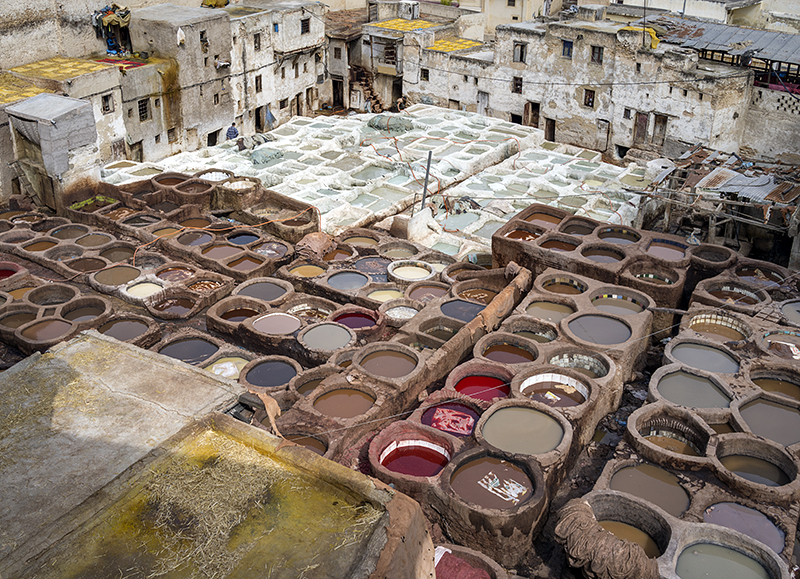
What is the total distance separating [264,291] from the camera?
67.7 ft

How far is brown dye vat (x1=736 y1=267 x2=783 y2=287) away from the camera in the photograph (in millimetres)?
18719

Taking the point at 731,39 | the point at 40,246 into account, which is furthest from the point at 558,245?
the point at 731,39

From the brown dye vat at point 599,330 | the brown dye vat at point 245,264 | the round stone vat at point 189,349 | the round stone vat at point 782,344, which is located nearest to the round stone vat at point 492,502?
the brown dye vat at point 599,330

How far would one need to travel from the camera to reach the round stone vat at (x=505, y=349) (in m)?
16.5

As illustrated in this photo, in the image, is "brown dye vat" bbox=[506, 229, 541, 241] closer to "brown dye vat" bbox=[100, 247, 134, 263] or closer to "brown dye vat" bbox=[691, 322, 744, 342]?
"brown dye vat" bbox=[691, 322, 744, 342]

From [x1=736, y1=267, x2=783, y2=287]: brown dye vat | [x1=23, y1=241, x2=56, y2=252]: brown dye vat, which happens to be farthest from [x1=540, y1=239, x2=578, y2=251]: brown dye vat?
[x1=23, y1=241, x2=56, y2=252]: brown dye vat

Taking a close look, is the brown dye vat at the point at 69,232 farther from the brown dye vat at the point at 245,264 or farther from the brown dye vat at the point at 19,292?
the brown dye vat at the point at 245,264

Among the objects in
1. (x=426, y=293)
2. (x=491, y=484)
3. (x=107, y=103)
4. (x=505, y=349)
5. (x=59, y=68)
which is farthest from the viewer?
(x=107, y=103)

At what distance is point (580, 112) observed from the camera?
3941cm

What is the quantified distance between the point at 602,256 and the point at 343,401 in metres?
9.21

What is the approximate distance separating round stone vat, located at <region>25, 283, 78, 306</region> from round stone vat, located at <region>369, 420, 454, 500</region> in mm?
10650

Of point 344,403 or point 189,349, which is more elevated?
point 344,403

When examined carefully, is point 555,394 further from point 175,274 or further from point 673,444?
point 175,274

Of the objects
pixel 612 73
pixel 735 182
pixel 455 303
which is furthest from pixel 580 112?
pixel 455 303
